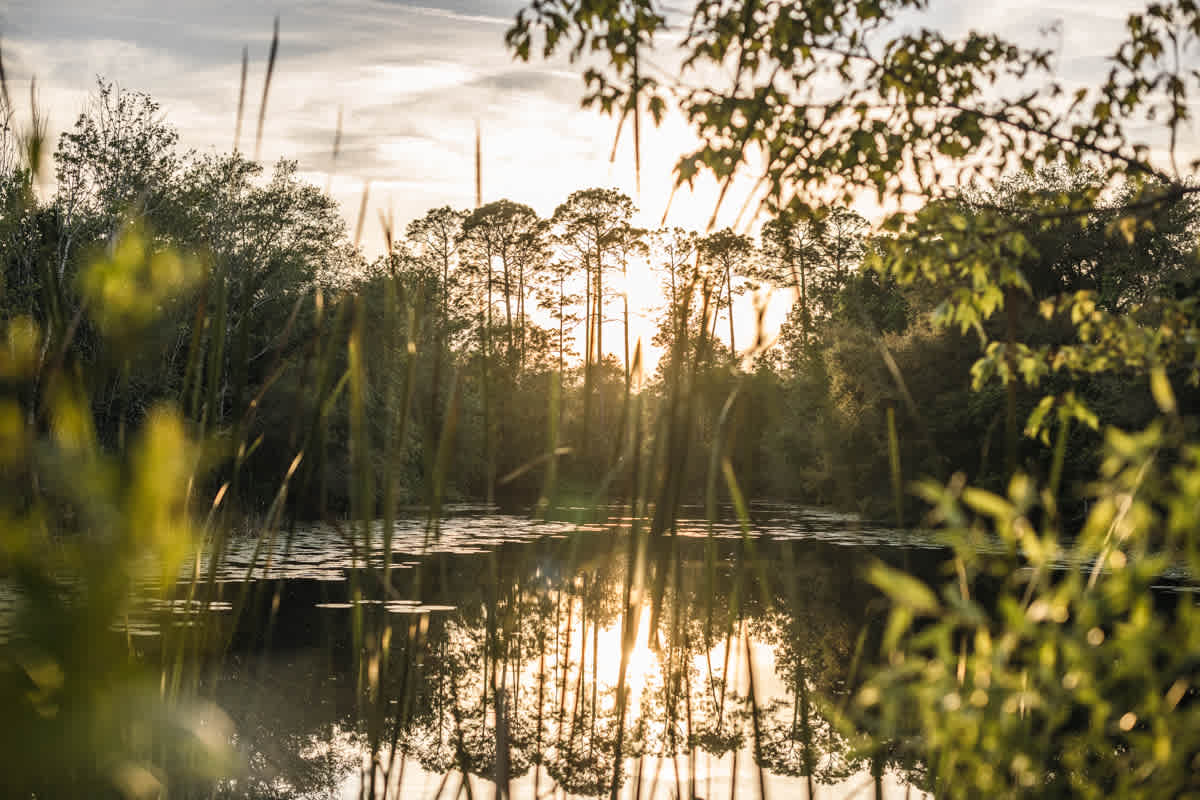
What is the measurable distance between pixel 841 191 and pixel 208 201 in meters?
17.8

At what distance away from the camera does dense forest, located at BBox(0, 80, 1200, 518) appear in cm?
174

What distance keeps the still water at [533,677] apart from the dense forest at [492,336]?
32 centimetres

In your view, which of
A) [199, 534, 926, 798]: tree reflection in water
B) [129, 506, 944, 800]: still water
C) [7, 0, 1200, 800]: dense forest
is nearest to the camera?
[7, 0, 1200, 800]: dense forest

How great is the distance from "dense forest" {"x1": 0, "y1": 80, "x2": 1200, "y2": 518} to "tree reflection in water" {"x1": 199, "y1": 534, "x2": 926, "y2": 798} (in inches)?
17.2

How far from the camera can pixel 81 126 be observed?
18.4 m

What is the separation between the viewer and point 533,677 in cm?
702

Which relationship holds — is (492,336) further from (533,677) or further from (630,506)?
(533,677)

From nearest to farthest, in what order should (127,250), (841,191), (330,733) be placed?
(127,250), (841,191), (330,733)

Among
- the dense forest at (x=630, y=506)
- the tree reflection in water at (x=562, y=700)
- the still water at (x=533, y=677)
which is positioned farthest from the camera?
the tree reflection in water at (x=562, y=700)

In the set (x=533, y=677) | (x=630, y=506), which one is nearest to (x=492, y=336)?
(x=630, y=506)

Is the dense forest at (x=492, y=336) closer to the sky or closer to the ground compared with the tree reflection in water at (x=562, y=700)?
closer to the sky

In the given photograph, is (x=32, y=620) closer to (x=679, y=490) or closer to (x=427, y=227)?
(x=679, y=490)

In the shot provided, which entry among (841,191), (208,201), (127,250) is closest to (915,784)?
(841,191)

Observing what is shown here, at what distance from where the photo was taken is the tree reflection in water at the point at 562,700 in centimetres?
338
